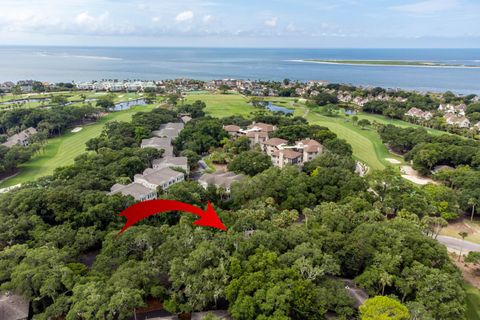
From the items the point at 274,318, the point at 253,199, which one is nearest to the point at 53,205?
the point at 253,199

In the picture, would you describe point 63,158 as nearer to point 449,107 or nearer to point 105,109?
→ point 105,109

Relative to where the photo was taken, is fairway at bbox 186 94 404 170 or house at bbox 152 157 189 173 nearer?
house at bbox 152 157 189 173

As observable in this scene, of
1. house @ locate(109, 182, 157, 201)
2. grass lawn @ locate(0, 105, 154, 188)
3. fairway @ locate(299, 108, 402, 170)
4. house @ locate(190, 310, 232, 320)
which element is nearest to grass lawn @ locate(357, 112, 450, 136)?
fairway @ locate(299, 108, 402, 170)

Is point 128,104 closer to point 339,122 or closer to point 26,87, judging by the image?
point 26,87

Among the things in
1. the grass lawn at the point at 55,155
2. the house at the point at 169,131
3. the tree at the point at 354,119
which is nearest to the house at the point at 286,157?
the house at the point at 169,131

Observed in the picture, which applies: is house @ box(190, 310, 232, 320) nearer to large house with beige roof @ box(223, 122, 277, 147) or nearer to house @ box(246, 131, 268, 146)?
large house with beige roof @ box(223, 122, 277, 147)

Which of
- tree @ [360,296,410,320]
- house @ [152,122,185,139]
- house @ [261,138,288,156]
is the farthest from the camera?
house @ [152,122,185,139]
